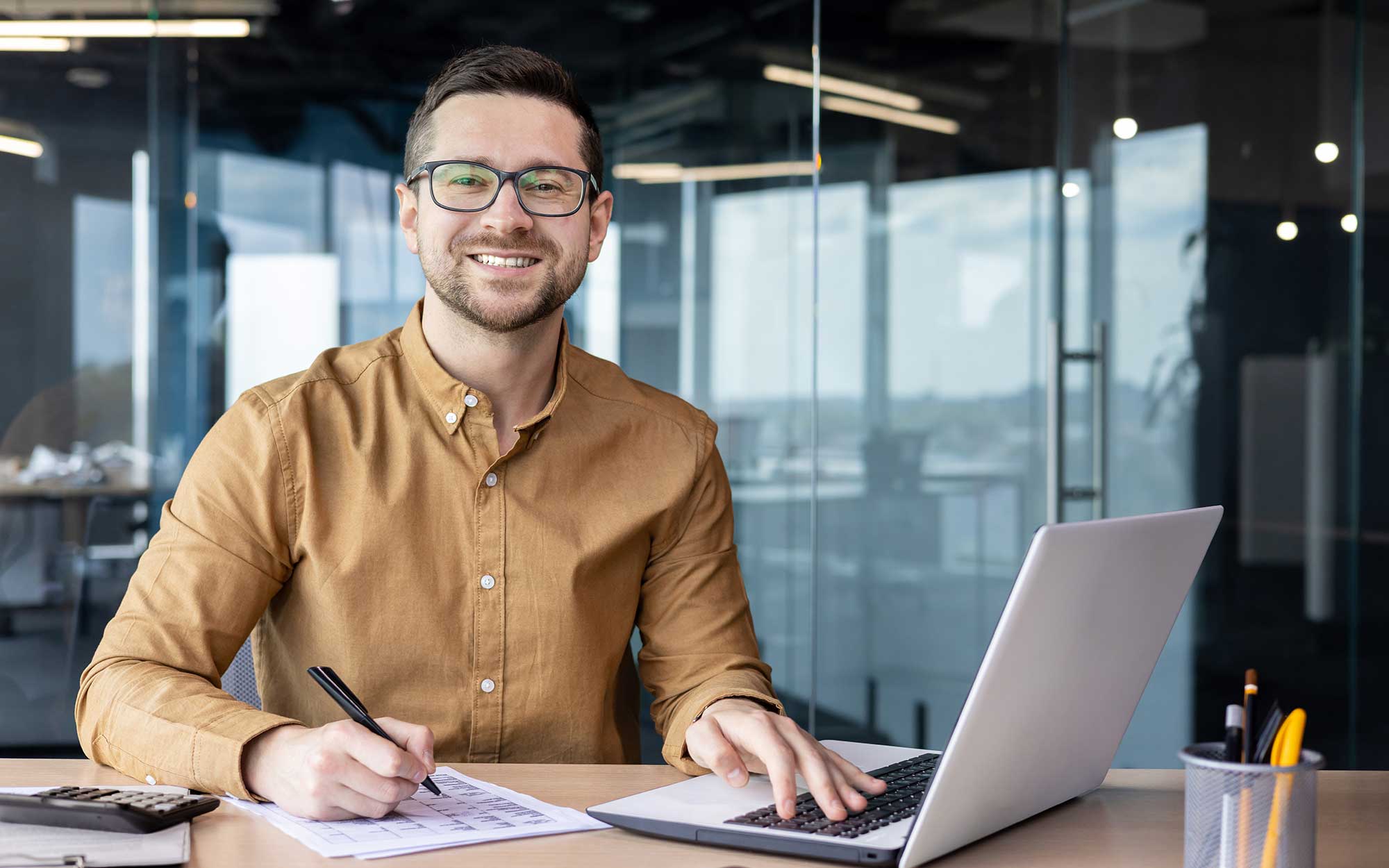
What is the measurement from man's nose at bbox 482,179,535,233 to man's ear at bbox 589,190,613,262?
0.43 ft

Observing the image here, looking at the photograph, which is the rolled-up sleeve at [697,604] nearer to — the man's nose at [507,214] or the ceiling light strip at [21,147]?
the man's nose at [507,214]

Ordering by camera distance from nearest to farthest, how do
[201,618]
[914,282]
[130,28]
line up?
[201,618] → [130,28] → [914,282]

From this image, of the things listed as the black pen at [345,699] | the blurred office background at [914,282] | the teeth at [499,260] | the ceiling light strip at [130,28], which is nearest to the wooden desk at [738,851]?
the black pen at [345,699]

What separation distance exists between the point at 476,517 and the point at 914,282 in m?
2.35

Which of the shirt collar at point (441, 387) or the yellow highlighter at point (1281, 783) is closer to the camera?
the yellow highlighter at point (1281, 783)

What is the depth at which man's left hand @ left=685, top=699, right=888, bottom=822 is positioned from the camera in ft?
3.57

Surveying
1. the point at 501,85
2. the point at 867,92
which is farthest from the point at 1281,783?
the point at 867,92

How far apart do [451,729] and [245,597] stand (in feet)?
0.91

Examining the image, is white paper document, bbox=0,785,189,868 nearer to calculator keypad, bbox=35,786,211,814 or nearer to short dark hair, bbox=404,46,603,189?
calculator keypad, bbox=35,786,211,814

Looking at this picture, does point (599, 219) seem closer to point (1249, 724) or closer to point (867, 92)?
point (1249, 724)

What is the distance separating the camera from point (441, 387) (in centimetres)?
157

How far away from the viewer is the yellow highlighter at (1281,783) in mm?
858

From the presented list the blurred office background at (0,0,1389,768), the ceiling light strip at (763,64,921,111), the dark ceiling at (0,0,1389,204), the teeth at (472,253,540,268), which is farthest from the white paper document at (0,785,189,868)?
the ceiling light strip at (763,64,921,111)

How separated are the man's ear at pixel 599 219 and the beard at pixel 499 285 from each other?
0.09 m
